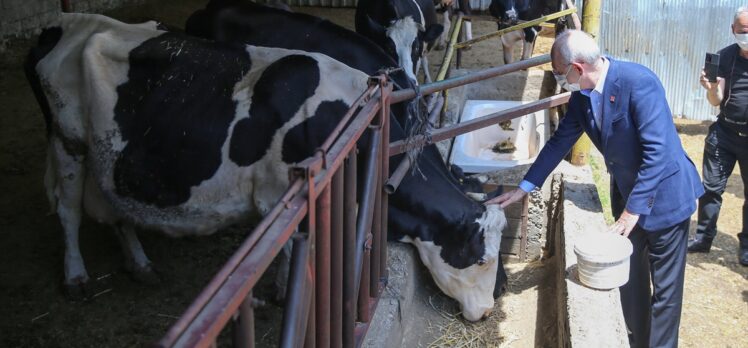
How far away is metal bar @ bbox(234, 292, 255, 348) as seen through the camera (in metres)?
1.90

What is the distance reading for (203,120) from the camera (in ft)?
14.5

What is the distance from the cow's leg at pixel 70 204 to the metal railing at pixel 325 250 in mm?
2179

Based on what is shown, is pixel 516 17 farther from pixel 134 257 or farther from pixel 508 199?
Result: pixel 134 257

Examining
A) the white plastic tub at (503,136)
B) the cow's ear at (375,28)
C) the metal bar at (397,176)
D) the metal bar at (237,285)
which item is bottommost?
the white plastic tub at (503,136)

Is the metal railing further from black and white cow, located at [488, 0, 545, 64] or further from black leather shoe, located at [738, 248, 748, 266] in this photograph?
black and white cow, located at [488, 0, 545, 64]

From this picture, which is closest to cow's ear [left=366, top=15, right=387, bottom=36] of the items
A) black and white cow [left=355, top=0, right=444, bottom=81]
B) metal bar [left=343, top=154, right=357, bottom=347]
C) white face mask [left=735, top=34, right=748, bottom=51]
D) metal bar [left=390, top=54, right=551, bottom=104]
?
black and white cow [left=355, top=0, right=444, bottom=81]

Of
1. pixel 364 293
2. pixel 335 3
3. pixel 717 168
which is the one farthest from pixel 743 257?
pixel 335 3

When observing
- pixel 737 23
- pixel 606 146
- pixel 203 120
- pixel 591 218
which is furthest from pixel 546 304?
pixel 737 23

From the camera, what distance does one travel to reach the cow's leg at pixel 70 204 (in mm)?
5008

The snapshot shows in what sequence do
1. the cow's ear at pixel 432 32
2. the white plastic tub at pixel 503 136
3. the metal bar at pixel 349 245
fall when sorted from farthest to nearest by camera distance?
the cow's ear at pixel 432 32 → the white plastic tub at pixel 503 136 → the metal bar at pixel 349 245

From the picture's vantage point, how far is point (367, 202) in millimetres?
3203

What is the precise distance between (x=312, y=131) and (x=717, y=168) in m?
3.97

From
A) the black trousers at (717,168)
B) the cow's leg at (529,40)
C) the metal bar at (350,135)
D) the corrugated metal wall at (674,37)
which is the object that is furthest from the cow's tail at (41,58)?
the corrugated metal wall at (674,37)

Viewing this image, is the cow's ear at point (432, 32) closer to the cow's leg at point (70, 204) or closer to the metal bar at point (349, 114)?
the cow's leg at point (70, 204)
